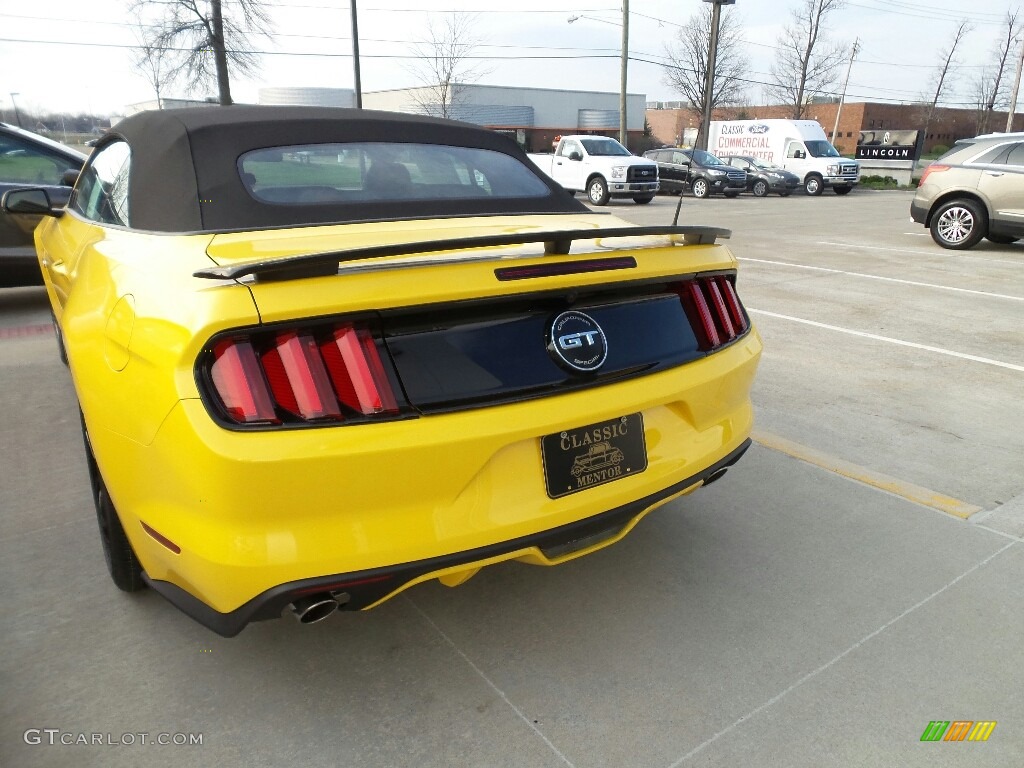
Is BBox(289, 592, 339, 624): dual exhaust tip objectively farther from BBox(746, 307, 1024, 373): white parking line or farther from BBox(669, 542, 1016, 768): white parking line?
BBox(746, 307, 1024, 373): white parking line

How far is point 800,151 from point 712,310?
29.0 m

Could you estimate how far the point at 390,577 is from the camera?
74.0 inches

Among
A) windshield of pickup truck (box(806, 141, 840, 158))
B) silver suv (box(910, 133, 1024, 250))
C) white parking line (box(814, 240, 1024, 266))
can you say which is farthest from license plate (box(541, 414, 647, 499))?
windshield of pickup truck (box(806, 141, 840, 158))

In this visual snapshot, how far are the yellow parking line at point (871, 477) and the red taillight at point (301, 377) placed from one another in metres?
2.64

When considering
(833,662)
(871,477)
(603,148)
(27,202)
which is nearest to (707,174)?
(603,148)

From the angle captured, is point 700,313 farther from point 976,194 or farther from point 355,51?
point 355,51

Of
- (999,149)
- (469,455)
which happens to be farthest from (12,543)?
(999,149)

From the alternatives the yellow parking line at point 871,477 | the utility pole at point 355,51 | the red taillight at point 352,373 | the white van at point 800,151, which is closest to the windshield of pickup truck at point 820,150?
the white van at point 800,151

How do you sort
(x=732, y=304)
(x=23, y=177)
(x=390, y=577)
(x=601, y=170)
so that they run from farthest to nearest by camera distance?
(x=601, y=170), (x=23, y=177), (x=732, y=304), (x=390, y=577)

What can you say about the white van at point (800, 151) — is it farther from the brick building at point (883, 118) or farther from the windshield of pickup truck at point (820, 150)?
the brick building at point (883, 118)

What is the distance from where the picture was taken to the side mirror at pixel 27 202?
157 inches

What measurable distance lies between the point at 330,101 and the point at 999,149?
54.8 metres

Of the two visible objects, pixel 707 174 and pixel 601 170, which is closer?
pixel 601 170

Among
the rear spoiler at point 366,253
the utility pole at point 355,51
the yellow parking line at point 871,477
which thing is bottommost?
the yellow parking line at point 871,477
